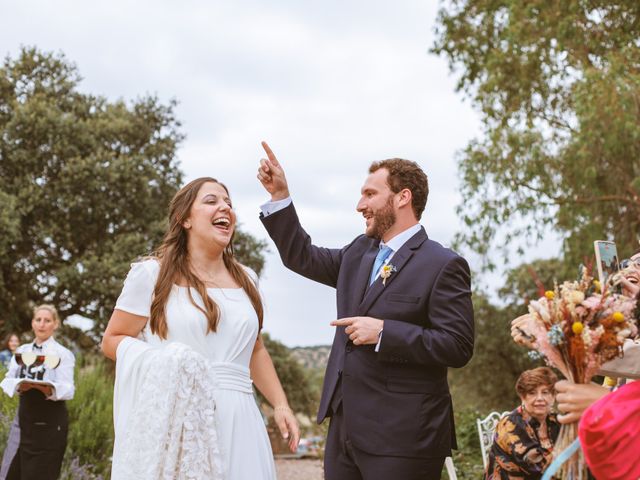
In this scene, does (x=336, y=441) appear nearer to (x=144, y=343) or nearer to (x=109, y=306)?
(x=144, y=343)

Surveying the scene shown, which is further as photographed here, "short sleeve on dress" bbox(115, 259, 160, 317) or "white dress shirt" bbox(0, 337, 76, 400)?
"white dress shirt" bbox(0, 337, 76, 400)

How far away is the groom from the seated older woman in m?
1.73

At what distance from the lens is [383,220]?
3.99 metres

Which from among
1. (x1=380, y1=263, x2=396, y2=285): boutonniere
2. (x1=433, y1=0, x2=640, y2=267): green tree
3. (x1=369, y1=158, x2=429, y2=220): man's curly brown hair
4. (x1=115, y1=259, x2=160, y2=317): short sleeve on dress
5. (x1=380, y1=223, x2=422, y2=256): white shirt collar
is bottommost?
(x1=115, y1=259, x2=160, y2=317): short sleeve on dress

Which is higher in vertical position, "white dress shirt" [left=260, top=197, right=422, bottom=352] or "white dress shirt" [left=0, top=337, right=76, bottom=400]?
"white dress shirt" [left=260, top=197, right=422, bottom=352]

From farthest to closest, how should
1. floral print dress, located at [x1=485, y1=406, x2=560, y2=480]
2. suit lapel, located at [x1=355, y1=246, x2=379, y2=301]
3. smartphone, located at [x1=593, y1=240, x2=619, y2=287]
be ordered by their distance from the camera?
floral print dress, located at [x1=485, y1=406, x2=560, y2=480] < suit lapel, located at [x1=355, y1=246, x2=379, y2=301] < smartphone, located at [x1=593, y1=240, x2=619, y2=287]

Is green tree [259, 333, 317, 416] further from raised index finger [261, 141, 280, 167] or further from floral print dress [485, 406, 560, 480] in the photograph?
raised index finger [261, 141, 280, 167]

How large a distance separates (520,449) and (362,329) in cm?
229

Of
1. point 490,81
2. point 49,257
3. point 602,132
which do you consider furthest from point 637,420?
point 49,257

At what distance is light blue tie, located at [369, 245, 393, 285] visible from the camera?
157 inches

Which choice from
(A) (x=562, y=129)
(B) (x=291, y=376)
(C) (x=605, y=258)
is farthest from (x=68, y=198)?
(C) (x=605, y=258)

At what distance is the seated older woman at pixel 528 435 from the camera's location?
5242 millimetres

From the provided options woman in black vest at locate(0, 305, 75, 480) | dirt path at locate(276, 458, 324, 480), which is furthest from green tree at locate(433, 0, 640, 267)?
woman in black vest at locate(0, 305, 75, 480)

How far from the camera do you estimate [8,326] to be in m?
18.4
